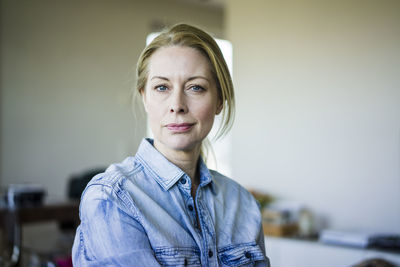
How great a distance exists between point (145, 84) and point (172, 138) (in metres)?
0.17

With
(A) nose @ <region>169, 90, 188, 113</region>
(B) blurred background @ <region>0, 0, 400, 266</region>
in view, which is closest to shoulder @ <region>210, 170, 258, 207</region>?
(A) nose @ <region>169, 90, 188, 113</region>

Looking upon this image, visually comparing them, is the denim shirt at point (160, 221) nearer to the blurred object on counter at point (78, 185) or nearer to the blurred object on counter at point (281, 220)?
the blurred object on counter at point (281, 220)

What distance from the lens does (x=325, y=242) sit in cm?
253

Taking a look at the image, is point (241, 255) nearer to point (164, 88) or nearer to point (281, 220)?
point (164, 88)

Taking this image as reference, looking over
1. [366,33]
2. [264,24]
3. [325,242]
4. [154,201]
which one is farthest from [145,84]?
[264,24]

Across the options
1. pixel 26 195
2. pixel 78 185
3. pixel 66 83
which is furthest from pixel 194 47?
pixel 66 83

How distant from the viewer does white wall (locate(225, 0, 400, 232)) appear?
261cm

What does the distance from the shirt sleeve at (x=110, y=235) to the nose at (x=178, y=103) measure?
0.81 feet

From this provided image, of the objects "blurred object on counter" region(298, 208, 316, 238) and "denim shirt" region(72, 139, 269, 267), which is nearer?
"denim shirt" region(72, 139, 269, 267)

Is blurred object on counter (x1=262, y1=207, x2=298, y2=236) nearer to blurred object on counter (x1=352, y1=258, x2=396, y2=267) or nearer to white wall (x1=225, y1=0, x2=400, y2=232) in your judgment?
white wall (x1=225, y1=0, x2=400, y2=232)

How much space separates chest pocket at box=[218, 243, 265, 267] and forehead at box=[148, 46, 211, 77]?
→ 0.43 m

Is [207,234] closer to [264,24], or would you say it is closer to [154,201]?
[154,201]

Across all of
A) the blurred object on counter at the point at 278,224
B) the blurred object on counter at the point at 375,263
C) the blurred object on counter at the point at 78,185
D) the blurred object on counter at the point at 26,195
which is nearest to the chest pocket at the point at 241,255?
the blurred object on counter at the point at 375,263

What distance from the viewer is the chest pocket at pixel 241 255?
1052 mm
